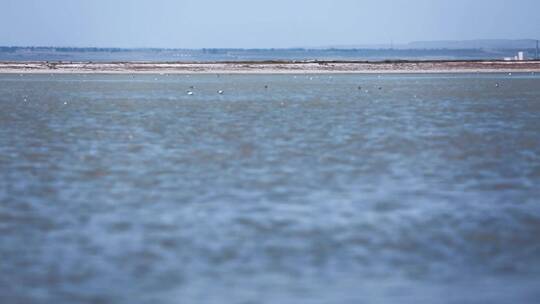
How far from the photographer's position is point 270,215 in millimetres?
14984

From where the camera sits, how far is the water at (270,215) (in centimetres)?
1088

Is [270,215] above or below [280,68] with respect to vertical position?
below

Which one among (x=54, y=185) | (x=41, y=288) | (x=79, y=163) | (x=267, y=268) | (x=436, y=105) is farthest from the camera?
(x=436, y=105)

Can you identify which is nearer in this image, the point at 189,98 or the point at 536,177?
the point at 536,177

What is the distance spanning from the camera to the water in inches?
428

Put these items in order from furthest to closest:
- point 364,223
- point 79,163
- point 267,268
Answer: point 79,163
point 364,223
point 267,268

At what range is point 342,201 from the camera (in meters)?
16.3

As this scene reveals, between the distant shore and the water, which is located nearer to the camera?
the water

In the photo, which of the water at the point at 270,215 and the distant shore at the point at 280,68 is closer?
the water at the point at 270,215

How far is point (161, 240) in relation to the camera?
43.2 feet

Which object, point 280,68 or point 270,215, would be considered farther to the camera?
point 280,68

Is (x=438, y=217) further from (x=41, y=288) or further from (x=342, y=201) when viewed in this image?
(x=41, y=288)

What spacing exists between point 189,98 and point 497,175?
35.8 meters

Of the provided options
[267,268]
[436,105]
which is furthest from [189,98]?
[267,268]
